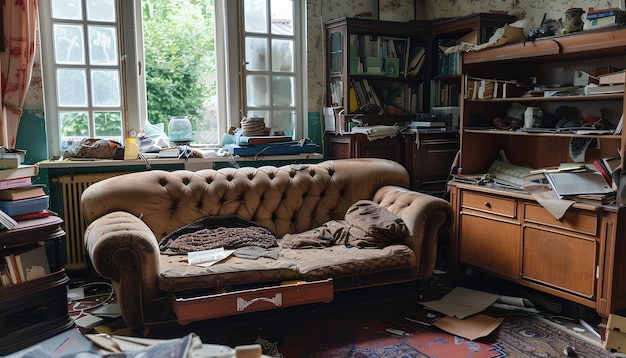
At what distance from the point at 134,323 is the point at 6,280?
0.65 metres

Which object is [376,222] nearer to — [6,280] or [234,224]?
[234,224]

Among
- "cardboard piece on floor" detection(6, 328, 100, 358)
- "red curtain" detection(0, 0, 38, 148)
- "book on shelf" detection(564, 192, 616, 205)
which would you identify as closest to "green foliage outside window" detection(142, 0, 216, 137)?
"red curtain" detection(0, 0, 38, 148)

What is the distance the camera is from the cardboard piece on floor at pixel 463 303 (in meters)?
2.88

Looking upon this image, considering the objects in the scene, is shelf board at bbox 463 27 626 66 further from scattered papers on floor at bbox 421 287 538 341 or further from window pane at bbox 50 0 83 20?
window pane at bbox 50 0 83 20

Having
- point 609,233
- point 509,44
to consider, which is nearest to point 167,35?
A: point 509,44


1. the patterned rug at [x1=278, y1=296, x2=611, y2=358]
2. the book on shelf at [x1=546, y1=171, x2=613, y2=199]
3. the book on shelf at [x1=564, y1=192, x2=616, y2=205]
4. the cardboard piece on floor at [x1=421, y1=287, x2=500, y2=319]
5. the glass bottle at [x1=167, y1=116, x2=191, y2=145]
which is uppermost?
the glass bottle at [x1=167, y1=116, x2=191, y2=145]

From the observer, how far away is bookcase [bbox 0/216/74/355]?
2.41 m

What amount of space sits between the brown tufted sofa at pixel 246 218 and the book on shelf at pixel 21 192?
10.1 inches

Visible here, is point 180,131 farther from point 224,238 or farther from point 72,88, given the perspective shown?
point 224,238

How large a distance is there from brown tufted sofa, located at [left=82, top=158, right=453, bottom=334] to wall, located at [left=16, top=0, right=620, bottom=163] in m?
0.85

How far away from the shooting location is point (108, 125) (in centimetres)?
368

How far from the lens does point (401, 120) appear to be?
13.9ft

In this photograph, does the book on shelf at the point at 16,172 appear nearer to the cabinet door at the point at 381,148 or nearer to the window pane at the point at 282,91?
the window pane at the point at 282,91

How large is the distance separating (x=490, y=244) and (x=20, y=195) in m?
2.66
